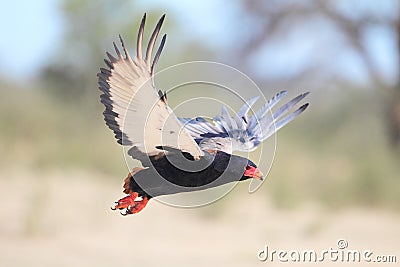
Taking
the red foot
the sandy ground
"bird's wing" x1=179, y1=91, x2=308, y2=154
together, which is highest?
the sandy ground

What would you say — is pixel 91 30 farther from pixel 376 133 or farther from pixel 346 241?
pixel 346 241

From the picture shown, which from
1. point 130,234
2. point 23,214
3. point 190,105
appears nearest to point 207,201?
point 190,105

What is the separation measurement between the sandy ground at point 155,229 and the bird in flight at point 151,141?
4.70m

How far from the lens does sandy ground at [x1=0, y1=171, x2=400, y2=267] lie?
10170mm

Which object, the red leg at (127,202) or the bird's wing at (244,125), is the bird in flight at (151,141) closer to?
the red leg at (127,202)

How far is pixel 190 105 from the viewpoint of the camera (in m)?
5.87

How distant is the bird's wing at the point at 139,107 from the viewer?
4789 millimetres

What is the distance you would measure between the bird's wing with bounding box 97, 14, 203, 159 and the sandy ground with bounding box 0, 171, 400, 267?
15.7 ft

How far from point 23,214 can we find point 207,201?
246 inches

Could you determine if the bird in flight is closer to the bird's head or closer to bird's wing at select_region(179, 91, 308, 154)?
the bird's head

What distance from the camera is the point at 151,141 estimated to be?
16.2 feet

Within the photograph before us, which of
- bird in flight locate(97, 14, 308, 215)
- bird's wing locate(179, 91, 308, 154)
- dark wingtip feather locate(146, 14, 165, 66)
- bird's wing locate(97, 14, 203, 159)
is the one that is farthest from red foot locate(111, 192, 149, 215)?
dark wingtip feather locate(146, 14, 165, 66)

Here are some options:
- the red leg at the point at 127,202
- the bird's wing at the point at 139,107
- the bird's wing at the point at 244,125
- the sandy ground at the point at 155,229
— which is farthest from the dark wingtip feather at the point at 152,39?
the sandy ground at the point at 155,229

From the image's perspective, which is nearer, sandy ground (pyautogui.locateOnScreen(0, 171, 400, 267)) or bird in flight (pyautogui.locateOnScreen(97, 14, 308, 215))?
bird in flight (pyautogui.locateOnScreen(97, 14, 308, 215))
